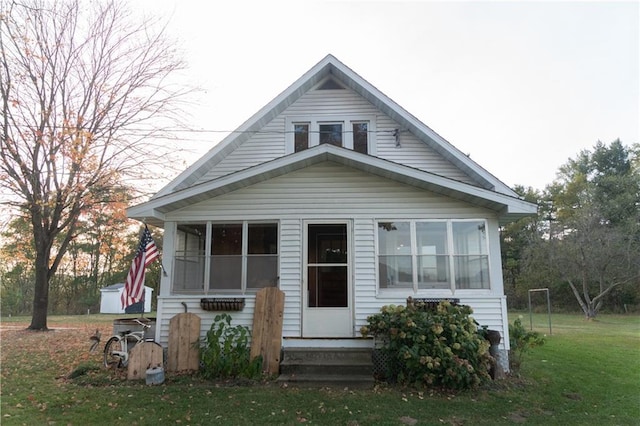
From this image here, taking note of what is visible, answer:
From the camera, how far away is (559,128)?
63.0ft

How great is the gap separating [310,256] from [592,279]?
24557 mm

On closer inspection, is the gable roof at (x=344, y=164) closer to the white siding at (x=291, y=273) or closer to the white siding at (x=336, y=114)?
the white siding at (x=291, y=273)

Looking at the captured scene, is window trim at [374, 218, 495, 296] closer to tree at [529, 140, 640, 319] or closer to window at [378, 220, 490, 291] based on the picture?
window at [378, 220, 490, 291]

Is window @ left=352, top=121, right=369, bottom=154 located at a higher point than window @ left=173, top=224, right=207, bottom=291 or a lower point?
higher

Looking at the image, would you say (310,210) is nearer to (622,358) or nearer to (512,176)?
(622,358)

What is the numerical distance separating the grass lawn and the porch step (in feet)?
1.00

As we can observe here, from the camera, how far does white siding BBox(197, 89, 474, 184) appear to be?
8.51 m

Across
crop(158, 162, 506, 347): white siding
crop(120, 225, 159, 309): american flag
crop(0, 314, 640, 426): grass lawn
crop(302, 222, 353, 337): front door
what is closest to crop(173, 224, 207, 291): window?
crop(158, 162, 506, 347): white siding

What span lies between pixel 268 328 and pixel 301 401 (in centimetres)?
179

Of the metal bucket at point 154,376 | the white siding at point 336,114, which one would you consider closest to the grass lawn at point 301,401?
the metal bucket at point 154,376

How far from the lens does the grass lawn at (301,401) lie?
4.73 m

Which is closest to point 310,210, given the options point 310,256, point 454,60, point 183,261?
point 310,256

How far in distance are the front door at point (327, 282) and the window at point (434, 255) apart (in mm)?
743

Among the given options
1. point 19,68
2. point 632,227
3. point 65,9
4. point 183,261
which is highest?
point 65,9
